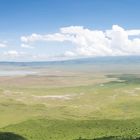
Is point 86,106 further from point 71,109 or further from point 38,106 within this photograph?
point 38,106

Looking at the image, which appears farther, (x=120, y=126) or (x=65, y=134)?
(x=120, y=126)

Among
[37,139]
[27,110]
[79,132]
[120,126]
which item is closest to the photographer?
[37,139]

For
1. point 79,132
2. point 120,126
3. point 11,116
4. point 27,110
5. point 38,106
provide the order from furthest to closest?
1. point 38,106
2. point 27,110
3. point 11,116
4. point 120,126
5. point 79,132

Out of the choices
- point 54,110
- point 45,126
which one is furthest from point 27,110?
point 45,126

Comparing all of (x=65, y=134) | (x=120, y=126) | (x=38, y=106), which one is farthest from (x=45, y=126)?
(x=38, y=106)

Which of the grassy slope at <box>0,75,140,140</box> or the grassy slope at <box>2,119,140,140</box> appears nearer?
the grassy slope at <box>2,119,140,140</box>

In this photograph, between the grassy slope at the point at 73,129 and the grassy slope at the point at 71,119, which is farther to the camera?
the grassy slope at the point at 71,119

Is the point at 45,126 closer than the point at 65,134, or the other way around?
the point at 65,134

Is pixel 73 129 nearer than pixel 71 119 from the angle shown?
Yes

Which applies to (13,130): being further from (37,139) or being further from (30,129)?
(37,139)
